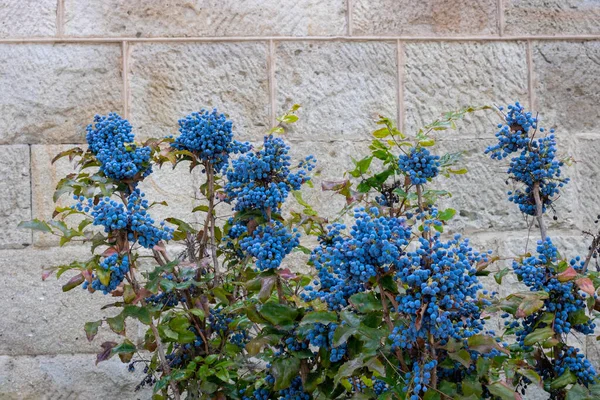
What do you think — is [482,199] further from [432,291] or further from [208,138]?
[432,291]

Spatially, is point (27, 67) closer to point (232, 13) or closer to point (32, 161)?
point (32, 161)

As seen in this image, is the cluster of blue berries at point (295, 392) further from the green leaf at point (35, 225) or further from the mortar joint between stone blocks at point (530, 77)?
the mortar joint between stone blocks at point (530, 77)

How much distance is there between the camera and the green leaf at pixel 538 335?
2.00m

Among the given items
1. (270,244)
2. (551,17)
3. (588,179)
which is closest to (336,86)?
(551,17)

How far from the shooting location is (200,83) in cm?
339

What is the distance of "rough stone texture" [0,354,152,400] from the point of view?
321 cm

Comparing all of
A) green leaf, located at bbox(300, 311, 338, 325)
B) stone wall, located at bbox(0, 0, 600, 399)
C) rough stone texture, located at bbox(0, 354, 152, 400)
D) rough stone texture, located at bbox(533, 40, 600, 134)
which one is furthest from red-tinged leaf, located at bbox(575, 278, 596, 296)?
rough stone texture, located at bbox(0, 354, 152, 400)

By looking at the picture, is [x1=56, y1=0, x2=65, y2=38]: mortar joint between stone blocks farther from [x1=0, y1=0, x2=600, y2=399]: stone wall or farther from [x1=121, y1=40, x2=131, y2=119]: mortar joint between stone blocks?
[x1=121, y1=40, x2=131, y2=119]: mortar joint between stone blocks

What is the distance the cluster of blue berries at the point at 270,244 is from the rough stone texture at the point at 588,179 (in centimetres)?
173

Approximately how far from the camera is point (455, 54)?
3.48m

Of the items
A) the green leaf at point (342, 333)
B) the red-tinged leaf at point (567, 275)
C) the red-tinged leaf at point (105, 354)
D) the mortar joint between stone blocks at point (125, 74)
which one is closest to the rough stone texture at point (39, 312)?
the mortar joint between stone blocks at point (125, 74)

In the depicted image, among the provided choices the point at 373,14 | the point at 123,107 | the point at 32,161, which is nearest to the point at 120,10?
the point at 123,107

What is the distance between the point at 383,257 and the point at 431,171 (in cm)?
47

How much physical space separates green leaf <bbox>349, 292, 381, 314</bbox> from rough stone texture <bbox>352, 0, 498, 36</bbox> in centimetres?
173
